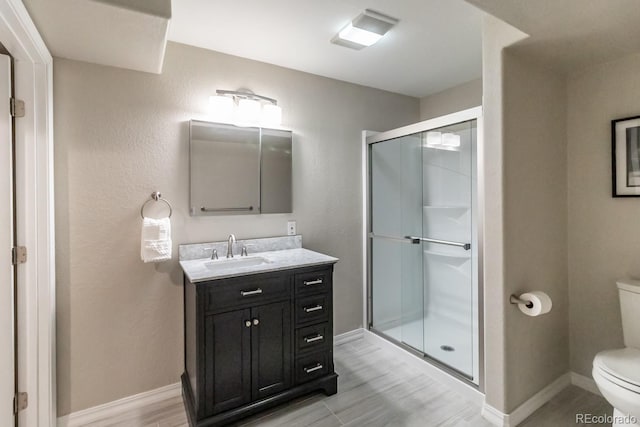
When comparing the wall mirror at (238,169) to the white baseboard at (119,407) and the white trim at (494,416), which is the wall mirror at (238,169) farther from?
the white trim at (494,416)

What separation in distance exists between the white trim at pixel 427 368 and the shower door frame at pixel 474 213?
0.09ft

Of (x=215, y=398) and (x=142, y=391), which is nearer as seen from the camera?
(x=215, y=398)

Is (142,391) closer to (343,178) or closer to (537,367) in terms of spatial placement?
(343,178)

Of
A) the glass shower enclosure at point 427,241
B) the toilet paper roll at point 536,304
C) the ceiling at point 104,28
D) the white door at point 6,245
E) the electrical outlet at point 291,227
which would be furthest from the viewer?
the electrical outlet at point 291,227

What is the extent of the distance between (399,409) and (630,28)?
8.03 feet

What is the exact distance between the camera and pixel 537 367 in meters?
1.98

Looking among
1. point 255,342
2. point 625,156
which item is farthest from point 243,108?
point 625,156

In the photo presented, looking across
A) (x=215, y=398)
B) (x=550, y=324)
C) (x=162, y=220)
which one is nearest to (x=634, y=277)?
(x=550, y=324)

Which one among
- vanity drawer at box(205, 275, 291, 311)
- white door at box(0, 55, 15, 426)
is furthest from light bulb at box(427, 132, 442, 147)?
white door at box(0, 55, 15, 426)

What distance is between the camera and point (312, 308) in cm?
205

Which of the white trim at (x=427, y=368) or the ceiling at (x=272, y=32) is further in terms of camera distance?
the white trim at (x=427, y=368)

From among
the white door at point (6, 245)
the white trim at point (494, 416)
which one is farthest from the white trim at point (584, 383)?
the white door at point (6, 245)

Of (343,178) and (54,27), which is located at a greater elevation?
(54,27)

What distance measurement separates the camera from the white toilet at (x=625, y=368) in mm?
1412
